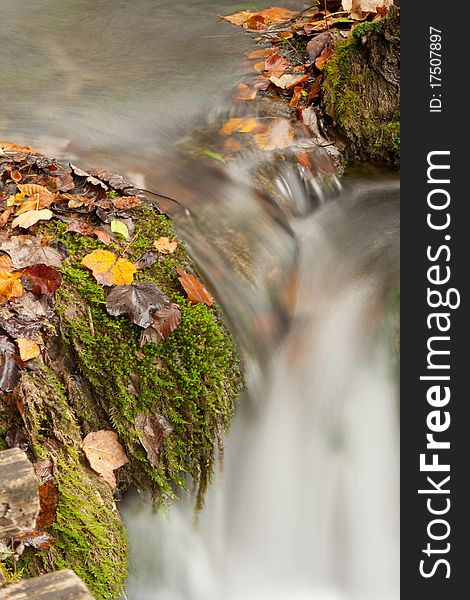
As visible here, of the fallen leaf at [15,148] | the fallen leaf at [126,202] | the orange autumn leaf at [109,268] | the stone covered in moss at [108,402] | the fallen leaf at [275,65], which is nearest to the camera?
the stone covered in moss at [108,402]

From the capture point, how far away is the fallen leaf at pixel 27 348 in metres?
3.03

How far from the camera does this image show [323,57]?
509cm

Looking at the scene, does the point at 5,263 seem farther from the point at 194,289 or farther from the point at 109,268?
the point at 194,289

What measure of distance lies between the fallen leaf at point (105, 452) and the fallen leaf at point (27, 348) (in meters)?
0.44

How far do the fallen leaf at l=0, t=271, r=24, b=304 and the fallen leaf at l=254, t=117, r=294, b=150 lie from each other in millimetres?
2014

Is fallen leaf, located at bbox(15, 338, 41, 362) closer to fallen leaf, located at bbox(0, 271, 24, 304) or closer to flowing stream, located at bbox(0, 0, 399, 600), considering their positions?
fallen leaf, located at bbox(0, 271, 24, 304)

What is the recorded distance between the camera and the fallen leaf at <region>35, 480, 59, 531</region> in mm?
2963

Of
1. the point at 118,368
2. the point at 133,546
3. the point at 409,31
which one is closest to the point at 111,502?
the point at 133,546

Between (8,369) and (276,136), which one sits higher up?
(276,136)

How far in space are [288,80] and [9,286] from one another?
8.97 ft

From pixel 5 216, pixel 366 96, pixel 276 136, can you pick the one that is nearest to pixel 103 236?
pixel 5 216

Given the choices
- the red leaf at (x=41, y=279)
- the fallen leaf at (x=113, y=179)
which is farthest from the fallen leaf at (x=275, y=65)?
the red leaf at (x=41, y=279)

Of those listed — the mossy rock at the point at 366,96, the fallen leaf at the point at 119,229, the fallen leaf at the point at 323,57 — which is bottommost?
the fallen leaf at the point at 119,229

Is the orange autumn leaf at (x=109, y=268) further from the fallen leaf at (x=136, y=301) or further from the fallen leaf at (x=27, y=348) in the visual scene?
the fallen leaf at (x=27, y=348)
